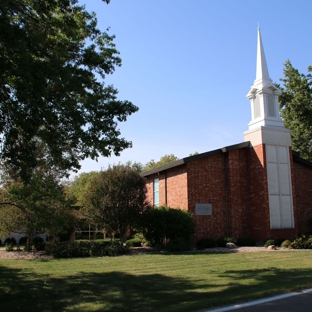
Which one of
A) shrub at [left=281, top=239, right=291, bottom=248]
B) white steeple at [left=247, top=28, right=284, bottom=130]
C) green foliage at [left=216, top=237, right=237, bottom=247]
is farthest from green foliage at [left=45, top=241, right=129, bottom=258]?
white steeple at [left=247, top=28, right=284, bottom=130]

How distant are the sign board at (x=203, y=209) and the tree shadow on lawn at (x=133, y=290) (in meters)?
10.5

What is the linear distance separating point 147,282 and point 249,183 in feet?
48.2

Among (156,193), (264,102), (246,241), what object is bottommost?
(246,241)

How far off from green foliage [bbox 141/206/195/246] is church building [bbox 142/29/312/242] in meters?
1.91

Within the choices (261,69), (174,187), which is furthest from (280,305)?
(261,69)

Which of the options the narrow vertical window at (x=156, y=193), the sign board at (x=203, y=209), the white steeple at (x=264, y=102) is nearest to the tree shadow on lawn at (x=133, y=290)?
the sign board at (x=203, y=209)

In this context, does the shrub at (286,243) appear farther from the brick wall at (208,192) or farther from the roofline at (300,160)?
the roofline at (300,160)

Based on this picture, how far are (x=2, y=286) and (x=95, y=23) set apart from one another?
8098 mm

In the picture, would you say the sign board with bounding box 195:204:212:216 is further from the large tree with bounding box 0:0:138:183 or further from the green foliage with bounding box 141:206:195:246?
the large tree with bounding box 0:0:138:183

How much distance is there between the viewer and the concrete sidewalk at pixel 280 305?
6.58 m

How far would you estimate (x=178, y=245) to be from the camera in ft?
59.0

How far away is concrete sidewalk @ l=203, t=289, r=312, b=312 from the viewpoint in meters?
6.58

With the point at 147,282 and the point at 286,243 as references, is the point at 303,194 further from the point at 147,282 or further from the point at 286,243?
the point at 147,282

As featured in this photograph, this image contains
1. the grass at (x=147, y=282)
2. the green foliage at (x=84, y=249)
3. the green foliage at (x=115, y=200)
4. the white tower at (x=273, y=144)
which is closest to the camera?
the grass at (x=147, y=282)
